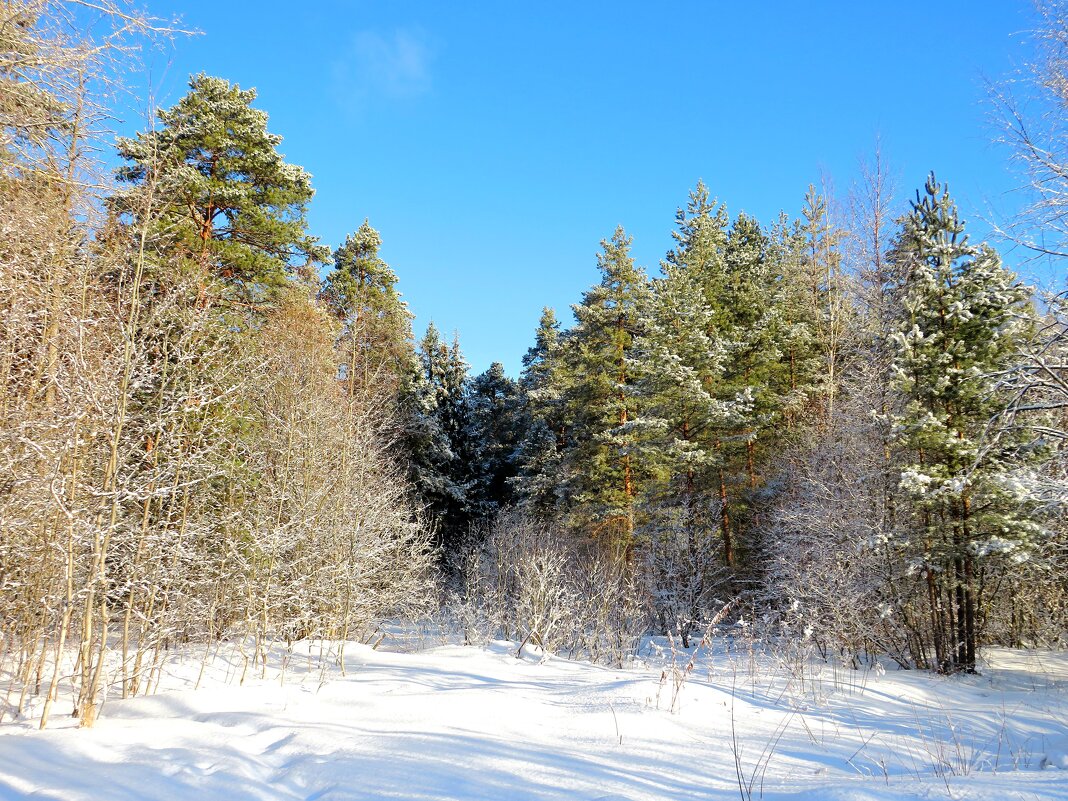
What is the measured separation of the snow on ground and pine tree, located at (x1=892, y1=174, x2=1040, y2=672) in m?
3.35

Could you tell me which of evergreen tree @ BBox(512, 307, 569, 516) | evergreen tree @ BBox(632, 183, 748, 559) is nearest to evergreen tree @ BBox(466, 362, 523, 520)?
evergreen tree @ BBox(512, 307, 569, 516)

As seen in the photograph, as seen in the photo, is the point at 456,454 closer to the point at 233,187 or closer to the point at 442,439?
the point at 442,439

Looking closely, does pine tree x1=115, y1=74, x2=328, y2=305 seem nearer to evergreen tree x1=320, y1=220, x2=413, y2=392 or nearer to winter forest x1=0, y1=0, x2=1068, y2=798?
winter forest x1=0, y1=0, x2=1068, y2=798

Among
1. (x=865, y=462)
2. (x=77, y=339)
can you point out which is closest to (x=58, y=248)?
(x=77, y=339)

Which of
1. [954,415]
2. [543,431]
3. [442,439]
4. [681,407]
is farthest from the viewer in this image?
[442,439]

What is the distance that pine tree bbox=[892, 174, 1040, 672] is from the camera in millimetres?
11672

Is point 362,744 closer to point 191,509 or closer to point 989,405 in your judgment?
point 191,509

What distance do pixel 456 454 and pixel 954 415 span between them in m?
20.6

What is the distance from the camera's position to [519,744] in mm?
5137

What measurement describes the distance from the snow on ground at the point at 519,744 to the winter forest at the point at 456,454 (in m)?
1.13

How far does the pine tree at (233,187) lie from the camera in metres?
14.1

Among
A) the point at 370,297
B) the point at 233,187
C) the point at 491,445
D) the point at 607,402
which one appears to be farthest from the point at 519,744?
the point at 491,445

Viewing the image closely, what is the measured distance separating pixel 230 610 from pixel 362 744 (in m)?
6.33

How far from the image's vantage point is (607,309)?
854 inches
